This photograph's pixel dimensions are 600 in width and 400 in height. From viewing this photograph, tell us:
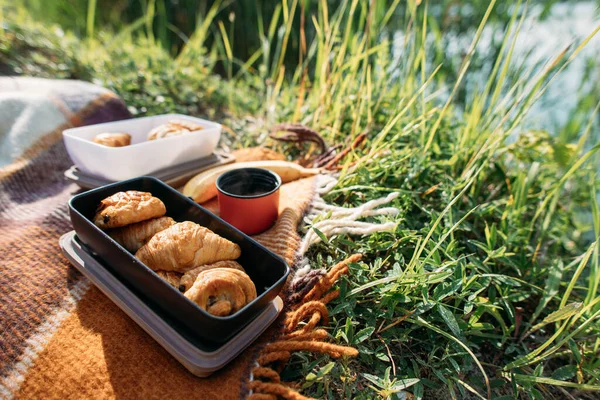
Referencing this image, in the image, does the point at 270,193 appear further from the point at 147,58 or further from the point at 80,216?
the point at 147,58

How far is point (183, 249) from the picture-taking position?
1034 mm

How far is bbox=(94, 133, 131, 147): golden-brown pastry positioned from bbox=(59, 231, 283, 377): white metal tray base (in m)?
0.50

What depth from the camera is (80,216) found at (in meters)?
1.09

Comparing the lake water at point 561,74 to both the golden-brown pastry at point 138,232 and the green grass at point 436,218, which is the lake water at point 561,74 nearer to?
the green grass at point 436,218

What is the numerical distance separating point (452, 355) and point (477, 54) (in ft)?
7.88

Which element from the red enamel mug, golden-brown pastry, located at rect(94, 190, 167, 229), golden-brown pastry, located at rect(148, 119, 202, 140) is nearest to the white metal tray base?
golden-brown pastry, located at rect(94, 190, 167, 229)

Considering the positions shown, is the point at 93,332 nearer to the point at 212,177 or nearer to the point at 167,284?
the point at 167,284

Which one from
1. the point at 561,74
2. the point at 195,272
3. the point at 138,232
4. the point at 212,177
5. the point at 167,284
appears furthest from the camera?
the point at 561,74

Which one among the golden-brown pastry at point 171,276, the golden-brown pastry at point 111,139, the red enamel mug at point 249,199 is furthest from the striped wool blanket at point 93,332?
the golden-brown pastry at point 111,139

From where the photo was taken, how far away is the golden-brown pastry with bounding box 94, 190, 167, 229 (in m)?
1.10

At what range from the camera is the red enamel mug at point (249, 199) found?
4.48ft

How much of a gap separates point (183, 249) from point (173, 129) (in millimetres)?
798

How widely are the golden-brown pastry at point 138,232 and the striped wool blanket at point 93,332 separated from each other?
175mm

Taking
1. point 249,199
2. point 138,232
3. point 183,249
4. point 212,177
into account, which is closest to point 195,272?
point 183,249
